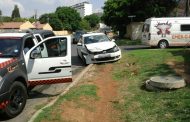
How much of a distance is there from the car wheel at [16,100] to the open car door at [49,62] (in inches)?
35.2

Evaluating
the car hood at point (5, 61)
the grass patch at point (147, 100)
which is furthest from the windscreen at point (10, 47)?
the grass patch at point (147, 100)

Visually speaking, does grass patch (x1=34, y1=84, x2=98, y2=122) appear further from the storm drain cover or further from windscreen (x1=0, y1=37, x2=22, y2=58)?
windscreen (x1=0, y1=37, x2=22, y2=58)

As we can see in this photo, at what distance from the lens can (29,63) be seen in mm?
10039

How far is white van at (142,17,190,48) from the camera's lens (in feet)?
81.1

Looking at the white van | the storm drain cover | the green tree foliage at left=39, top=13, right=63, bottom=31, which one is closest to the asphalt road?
the storm drain cover

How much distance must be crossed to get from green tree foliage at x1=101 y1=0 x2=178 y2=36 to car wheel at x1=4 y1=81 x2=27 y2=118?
3533 centimetres

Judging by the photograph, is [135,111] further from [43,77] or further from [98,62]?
[98,62]

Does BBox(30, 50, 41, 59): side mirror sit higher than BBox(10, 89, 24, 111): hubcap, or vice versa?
BBox(30, 50, 41, 59): side mirror

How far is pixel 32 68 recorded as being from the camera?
1010 centimetres

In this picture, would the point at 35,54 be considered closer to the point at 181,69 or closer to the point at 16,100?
the point at 16,100

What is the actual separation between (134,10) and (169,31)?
21897 millimetres

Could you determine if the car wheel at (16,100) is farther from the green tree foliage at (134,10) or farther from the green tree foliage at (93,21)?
the green tree foliage at (93,21)

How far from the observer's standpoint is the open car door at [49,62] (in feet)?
33.2

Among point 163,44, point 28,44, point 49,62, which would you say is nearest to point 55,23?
point 163,44
